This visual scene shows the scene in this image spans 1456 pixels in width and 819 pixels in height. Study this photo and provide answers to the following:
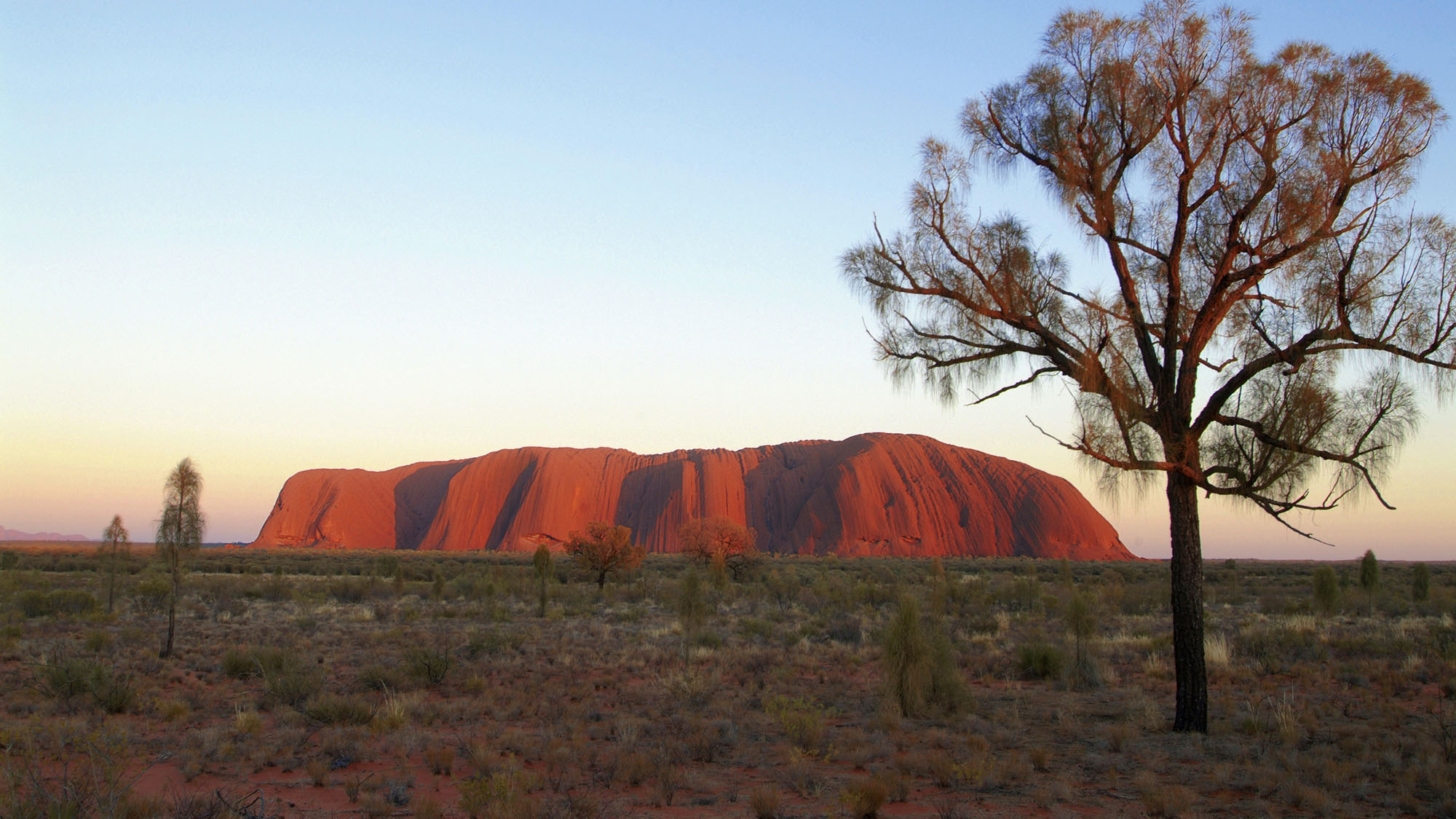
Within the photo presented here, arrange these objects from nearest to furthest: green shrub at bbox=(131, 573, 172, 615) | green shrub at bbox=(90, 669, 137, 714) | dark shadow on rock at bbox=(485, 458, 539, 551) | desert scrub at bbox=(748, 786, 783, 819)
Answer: desert scrub at bbox=(748, 786, 783, 819) < green shrub at bbox=(90, 669, 137, 714) < green shrub at bbox=(131, 573, 172, 615) < dark shadow on rock at bbox=(485, 458, 539, 551)

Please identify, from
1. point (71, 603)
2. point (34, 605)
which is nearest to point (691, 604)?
point (71, 603)

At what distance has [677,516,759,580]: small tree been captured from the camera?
34875mm

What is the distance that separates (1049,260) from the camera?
29.0 ft

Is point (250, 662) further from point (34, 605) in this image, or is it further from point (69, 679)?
point (34, 605)

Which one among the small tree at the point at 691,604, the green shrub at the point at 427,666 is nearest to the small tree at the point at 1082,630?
the small tree at the point at 691,604

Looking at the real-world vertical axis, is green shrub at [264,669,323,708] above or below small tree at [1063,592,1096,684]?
below

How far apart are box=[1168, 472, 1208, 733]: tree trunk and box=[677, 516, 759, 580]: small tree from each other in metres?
25.7

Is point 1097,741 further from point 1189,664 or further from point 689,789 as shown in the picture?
point 689,789

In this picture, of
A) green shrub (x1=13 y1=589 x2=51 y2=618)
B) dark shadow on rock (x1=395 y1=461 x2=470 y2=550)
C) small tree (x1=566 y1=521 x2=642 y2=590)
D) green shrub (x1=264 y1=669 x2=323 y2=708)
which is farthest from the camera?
dark shadow on rock (x1=395 y1=461 x2=470 y2=550)

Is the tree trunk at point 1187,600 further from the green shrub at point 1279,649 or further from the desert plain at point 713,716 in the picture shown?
the green shrub at point 1279,649

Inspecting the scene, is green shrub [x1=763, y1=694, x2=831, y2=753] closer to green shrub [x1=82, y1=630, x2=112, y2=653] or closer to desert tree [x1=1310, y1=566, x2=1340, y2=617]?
green shrub [x1=82, y1=630, x2=112, y2=653]

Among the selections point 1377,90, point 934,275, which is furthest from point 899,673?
point 1377,90

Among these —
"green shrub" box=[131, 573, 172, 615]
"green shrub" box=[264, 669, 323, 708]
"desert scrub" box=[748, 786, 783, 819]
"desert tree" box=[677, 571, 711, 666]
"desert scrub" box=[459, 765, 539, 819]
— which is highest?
"desert tree" box=[677, 571, 711, 666]

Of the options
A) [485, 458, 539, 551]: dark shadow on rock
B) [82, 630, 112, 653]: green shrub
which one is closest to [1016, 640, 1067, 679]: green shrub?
[82, 630, 112, 653]: green shrub
